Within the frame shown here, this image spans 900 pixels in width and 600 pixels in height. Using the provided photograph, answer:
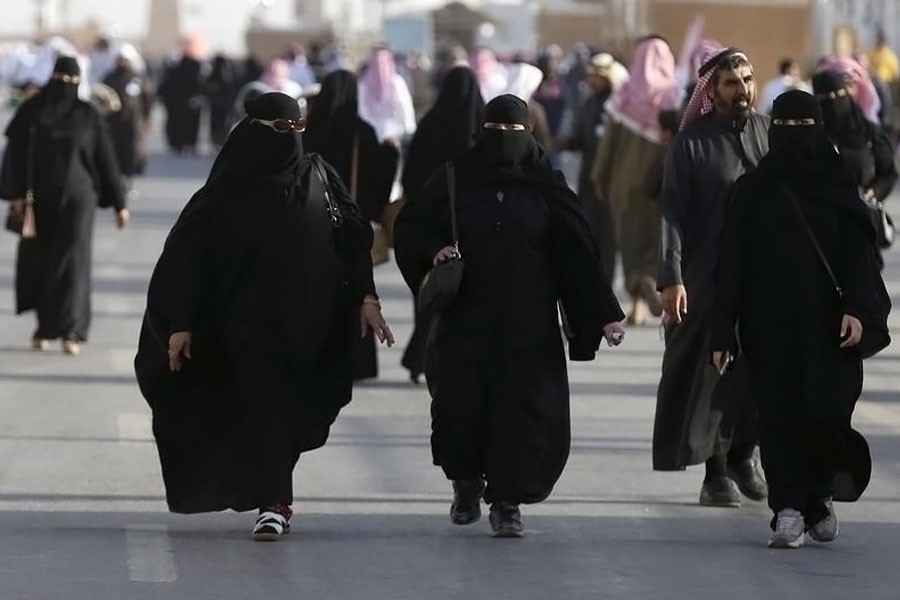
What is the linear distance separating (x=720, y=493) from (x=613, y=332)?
1.21m

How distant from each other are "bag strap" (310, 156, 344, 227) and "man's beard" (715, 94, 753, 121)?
154cm

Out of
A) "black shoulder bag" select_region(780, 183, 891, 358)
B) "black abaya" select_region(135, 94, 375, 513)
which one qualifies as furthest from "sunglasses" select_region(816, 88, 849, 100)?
"black abaya" select_region(135, 94, 375, 513)

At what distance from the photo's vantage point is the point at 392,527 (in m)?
10.1

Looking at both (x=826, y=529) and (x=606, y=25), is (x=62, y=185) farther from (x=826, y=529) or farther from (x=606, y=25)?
(x=606, y=25)

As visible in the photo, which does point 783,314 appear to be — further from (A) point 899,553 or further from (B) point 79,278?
(B) point 79,278

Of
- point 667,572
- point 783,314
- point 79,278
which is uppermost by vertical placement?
point 783,314

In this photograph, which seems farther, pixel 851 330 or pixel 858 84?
pixel 858 84

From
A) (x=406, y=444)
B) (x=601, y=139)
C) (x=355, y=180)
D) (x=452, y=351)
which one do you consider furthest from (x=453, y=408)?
(x=601, y=139)

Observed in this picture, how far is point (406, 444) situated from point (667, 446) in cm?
220

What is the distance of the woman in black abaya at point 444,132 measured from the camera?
1488 centimetres

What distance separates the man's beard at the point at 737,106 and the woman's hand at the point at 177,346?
221 cm

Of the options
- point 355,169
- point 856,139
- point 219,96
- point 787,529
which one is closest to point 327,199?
point 787,529

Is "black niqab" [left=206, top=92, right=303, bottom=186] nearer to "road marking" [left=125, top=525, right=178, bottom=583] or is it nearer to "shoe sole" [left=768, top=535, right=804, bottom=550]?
"road marking" [left=125, top=525, right=178, bottom=583]

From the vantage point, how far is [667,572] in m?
9.09
